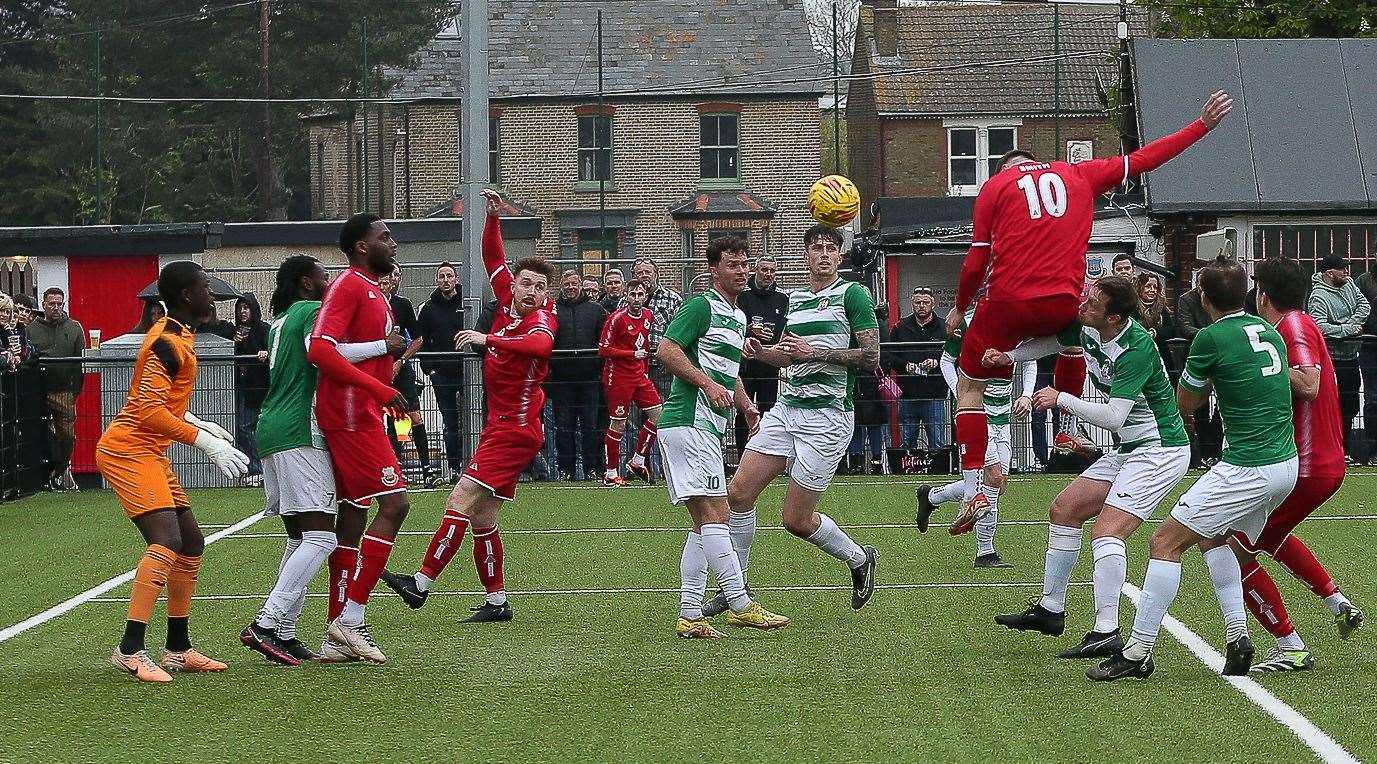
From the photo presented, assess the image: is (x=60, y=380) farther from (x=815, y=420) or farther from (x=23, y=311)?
(x=815, y=420)

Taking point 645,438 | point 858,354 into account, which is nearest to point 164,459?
point 858,354

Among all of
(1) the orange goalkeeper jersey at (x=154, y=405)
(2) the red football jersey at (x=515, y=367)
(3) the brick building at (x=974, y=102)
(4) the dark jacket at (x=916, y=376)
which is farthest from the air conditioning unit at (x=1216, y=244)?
(3) the brick building at (x=974, y=102)

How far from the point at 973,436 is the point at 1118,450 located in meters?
1.96

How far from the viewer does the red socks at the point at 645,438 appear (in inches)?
702

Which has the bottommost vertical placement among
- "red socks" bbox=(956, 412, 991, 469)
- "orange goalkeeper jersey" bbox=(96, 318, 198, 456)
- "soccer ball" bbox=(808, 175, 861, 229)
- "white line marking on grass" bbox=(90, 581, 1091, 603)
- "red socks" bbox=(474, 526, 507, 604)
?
"white line marking on grass" bbox=(90, 581, 1091, 603)

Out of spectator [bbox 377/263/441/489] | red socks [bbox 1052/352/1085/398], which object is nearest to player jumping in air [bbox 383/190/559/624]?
red socks [bbox 1052/352/1085/398]

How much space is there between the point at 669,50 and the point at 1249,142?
83.3 feet

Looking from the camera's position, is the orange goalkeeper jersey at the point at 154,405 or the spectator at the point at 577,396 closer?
the orange goalkeeper jersey at the point at 154,405

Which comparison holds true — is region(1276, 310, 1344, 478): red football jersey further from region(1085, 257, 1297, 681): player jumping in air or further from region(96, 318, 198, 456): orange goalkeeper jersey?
region(96, 318, 198, 456): orange goalkeeper jersey

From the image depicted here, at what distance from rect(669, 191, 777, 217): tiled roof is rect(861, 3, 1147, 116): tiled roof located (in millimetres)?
4825

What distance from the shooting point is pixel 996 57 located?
163 ft

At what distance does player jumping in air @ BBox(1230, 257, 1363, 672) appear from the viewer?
785 cm

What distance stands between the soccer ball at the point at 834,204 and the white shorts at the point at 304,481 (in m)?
3.66

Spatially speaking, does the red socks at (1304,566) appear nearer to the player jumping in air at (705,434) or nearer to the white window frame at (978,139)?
the player jumping in air at (705,434)
